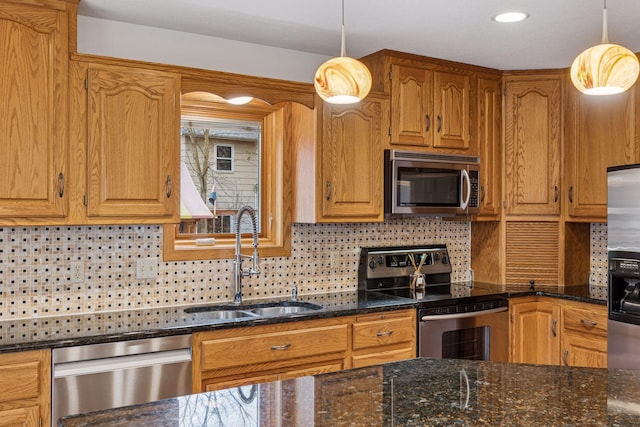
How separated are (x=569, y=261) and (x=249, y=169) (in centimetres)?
227

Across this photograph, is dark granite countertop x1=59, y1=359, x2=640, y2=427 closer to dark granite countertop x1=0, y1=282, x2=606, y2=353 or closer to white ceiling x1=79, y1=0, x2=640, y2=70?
dark granite countertop x1=0, y1=282, x2=606, y2=353

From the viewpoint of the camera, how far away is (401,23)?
3109 millimetres

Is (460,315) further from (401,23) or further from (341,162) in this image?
(401,23)

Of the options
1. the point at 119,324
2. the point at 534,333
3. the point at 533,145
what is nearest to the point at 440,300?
the point at 534,333

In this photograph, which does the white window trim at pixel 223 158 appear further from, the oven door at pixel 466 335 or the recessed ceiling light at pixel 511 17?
the recessed ceiling light at pixel 511 17

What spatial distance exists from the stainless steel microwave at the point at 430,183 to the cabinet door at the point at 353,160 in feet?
0.26

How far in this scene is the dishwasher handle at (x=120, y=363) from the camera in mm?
2445

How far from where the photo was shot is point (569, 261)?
411 centimetres

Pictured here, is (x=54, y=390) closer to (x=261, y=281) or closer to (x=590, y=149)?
(x=261, y=281)

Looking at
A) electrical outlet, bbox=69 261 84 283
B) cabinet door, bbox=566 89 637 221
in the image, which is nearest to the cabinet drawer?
cabinet door, bbox=566 89 637 221

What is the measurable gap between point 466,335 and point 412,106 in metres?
1.44

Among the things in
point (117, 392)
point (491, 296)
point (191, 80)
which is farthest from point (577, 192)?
point (117, 392)

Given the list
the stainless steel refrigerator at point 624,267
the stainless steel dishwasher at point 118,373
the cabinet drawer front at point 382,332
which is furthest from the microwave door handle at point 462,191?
the stainless steel dishwasher at point 118,373

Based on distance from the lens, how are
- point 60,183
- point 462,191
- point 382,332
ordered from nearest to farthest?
point 60,183
point 382,332
point 462,191
